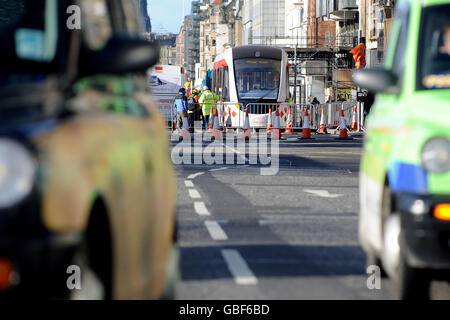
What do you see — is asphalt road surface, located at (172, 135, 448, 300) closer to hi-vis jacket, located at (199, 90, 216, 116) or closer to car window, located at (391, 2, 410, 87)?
car window, located at (391, 2, 410, 87)

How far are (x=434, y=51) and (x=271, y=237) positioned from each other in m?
3.64

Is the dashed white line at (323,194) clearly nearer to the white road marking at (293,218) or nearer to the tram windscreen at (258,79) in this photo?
the white road marking at (293,218)

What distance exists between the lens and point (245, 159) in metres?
24.2

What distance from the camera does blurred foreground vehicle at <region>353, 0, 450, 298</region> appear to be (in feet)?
18.1


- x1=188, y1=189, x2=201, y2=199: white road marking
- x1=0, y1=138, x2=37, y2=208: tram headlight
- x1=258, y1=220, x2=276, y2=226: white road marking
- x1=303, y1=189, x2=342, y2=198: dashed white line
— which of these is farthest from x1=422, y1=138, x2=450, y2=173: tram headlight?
x1=303, y1=189, x2=342, y2=198: dashed white line

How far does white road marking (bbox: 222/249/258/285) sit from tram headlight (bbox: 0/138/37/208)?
12.7 ft

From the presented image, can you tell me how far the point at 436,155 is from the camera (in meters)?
5.65

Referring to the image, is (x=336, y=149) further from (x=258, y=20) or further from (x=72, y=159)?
(x=258, y=20)

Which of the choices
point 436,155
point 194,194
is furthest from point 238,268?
point 194,194

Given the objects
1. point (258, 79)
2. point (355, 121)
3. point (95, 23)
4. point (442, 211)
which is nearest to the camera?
point (95, 23)

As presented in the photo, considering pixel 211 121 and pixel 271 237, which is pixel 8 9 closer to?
pixel 271 237

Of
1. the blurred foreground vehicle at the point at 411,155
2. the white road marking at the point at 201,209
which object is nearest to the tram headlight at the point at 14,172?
the blurred foreground vehicle at the point at 411,155
